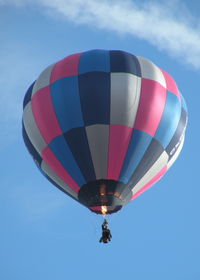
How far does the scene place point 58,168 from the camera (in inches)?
803

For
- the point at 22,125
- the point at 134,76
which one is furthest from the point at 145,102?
the point at 22,125

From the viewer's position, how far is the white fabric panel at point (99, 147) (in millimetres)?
19703

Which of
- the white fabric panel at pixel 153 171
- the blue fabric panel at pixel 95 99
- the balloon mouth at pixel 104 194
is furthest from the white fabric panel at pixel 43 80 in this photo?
the white fabric panel at pixel 153 171

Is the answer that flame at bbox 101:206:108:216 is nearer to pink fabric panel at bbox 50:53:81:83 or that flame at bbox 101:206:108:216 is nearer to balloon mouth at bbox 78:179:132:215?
balloon mouth at bbox 78:179:132:215

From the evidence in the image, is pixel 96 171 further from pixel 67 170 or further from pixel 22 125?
pixel 22 125

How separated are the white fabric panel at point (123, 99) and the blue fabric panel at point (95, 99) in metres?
0.15

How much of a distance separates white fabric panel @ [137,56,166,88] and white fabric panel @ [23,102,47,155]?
3061mm

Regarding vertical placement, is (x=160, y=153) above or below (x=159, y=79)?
below

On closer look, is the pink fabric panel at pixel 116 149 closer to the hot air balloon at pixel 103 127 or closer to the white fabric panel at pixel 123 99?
the hot air balloon at pixel 103 127

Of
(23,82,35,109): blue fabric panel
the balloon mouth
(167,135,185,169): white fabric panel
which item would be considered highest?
(23,82,35,109): blue fabric panel

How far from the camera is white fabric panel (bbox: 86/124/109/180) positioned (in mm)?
19703

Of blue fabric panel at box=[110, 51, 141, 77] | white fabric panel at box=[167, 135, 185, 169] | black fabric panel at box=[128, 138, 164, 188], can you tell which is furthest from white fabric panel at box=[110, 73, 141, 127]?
white fabric panel at box=[167, 135, 185, 169]

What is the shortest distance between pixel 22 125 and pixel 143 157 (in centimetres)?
360

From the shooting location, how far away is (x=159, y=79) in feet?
69.2
